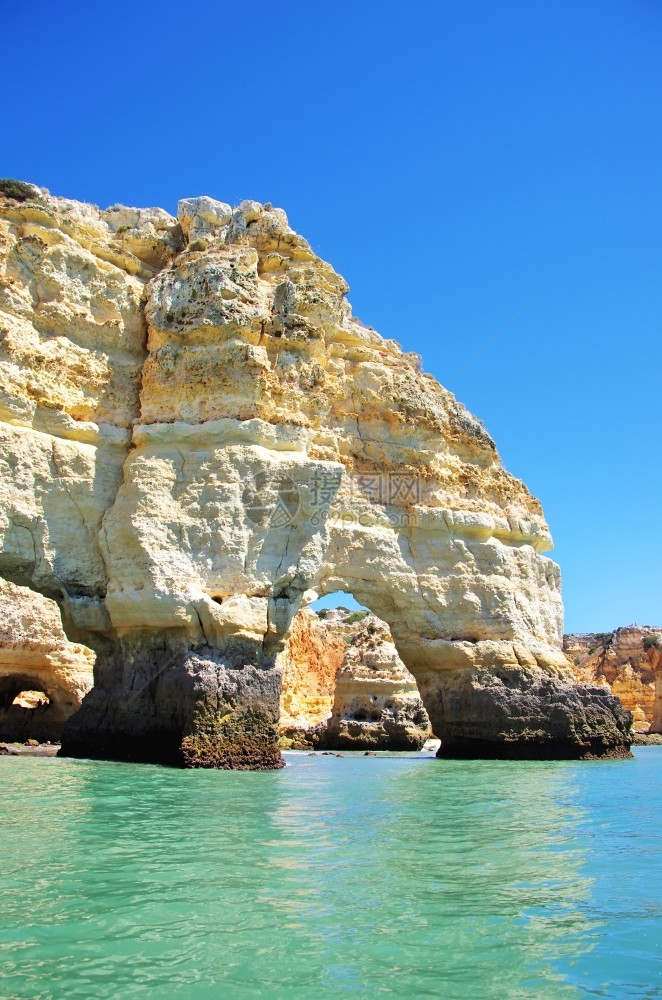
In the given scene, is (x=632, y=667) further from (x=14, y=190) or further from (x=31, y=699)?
(x=14, y=190)

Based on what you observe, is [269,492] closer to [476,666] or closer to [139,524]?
[139,524]

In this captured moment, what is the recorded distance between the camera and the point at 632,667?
4597 cm

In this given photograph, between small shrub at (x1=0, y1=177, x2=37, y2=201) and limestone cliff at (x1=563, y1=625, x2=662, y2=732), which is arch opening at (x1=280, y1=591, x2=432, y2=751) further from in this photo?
limestone cliff at (x1=563, y1=625, x2=662, y2=732)

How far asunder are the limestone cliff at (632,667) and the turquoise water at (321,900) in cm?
3894

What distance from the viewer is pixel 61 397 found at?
14422mm

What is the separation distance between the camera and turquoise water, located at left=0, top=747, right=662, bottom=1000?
3.43m

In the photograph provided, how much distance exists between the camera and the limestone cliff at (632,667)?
44500 millimetres

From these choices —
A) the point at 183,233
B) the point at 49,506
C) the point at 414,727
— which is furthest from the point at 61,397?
the point at 414,727

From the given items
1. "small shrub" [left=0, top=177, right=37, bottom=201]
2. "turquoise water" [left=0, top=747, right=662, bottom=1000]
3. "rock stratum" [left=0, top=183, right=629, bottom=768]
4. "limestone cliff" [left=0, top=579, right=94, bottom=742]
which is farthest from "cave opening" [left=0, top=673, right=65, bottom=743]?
"turquoise water" [left=0, top=747, right=662, bottom=1000]

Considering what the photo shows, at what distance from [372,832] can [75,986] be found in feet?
12.9

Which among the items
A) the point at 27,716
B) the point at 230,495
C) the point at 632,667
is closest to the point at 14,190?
the point at 230,495

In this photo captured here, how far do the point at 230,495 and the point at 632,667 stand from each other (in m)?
37.9

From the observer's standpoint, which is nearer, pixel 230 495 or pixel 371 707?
pixel 230 495

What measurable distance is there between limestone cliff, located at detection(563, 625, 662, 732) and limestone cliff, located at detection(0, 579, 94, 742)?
2867 centimetres
